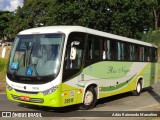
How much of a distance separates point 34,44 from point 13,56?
0.89m

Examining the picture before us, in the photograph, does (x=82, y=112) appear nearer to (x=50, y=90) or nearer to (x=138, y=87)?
(x=50, y=90)

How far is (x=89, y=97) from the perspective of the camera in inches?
486

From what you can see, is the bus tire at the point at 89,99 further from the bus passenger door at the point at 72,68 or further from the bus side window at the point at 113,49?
the bus side window at the point at 113,49

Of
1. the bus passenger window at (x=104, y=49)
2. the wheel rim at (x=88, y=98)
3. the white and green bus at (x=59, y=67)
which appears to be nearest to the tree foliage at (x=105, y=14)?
the bus passenger window at (x=104, y=49)

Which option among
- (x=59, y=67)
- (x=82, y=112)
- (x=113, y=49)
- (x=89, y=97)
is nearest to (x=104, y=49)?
(x=113, y=49)

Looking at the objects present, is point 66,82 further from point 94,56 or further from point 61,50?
point 94,56

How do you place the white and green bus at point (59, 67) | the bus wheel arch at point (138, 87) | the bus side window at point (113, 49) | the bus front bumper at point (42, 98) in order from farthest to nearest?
the bus wheel arch at point (138, 87) < the bus side window at point (113, 49) < the white and green bus at point (59, 67) < the bus front bumper at point (42, 98)

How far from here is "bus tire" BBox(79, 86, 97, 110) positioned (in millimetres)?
12156

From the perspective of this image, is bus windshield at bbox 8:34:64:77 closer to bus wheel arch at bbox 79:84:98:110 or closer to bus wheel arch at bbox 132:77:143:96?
bus wheel arch at bbox 79:84:98:110

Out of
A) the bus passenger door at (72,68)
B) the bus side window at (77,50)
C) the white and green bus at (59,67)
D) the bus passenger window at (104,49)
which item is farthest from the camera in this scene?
the bus passenger window at (104,49)

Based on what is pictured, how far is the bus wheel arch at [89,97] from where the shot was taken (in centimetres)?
1214

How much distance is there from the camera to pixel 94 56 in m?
12.7

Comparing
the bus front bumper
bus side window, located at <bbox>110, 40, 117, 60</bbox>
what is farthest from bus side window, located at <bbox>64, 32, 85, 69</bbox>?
bus side window, located at <bbox>110, 40, 117, 60</bbox>

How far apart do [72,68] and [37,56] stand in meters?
1.17
